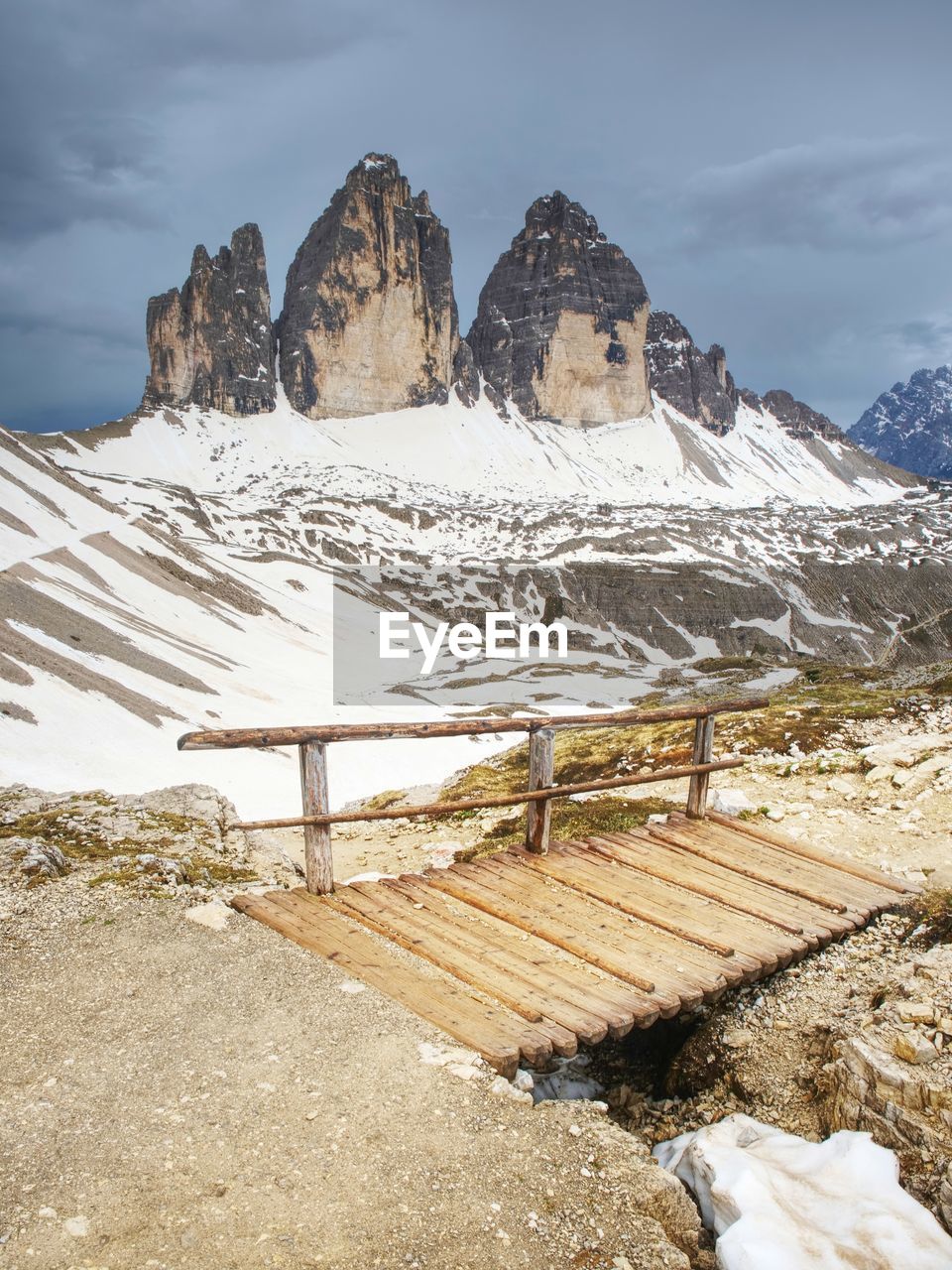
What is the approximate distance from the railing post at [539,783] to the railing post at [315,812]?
9.96ft

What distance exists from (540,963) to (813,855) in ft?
18.2

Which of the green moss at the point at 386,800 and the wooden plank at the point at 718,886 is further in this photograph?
the green moss at the point at 386,800

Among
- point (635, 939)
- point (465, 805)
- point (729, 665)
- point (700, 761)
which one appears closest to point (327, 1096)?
point (635, 939)

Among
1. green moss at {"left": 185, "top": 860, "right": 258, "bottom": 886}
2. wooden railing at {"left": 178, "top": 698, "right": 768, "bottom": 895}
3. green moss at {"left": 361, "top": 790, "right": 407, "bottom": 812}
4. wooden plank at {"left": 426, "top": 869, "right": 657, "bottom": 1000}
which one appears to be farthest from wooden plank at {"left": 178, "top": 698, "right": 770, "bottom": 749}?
green moss at {"left": 361, "top": 790, "right": 407, "bottom": 812}

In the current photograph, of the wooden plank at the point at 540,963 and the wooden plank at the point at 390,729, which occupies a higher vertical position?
the wooden plank at the point at 390,729

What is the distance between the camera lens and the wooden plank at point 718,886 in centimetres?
906

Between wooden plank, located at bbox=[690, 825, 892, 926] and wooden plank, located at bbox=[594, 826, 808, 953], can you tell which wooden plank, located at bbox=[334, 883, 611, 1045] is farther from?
wooden plank, located at bbox=[690, 825, 892, 926]

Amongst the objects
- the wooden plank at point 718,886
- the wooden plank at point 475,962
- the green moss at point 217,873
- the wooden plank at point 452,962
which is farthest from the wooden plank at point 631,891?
the green moss at point 217,873

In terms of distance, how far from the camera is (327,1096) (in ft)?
19.6

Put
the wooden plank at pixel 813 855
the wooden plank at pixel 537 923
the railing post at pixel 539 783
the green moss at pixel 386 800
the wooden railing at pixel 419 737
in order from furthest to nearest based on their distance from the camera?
the green moss at pixel 386 800 → the railing post at pixel 539 783 → the wooden plank at pixel 813 855 → the wooden railing at pixel 419 737 → the wooden plank at pixel 537 923

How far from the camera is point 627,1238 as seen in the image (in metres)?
4.99

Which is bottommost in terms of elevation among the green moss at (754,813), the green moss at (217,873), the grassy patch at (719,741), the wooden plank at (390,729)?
the grassy patch at (719,741)

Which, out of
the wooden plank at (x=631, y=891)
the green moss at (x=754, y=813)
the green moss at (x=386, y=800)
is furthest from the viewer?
the green moss at (x=386, y=800)

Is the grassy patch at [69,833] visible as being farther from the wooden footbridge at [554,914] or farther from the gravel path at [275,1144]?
the gravel path at [275,1144]
